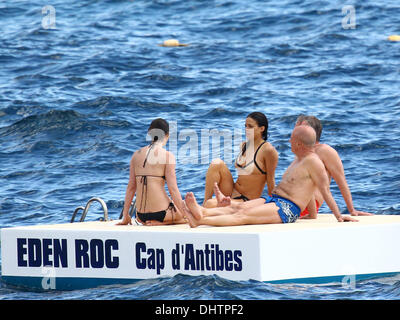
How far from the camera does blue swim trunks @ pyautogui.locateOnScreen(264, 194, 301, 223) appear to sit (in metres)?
9.90

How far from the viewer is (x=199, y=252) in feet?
30.1

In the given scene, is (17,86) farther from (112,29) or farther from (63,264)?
(63,264)

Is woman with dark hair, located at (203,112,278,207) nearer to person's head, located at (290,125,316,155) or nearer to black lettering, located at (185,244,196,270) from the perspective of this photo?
person's head, located at (290,125,316,155)

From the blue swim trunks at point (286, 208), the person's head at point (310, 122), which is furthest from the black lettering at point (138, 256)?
the person's head at point (310, 122)

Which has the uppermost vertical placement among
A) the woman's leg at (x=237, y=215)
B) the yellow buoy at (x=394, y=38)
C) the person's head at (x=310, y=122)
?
the yellow buoy at (x=394, y=38)

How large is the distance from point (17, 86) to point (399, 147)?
11895 millimetres

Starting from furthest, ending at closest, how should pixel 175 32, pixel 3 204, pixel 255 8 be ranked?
pixel 255 8 < pixel 175 32 < pixel 3 204

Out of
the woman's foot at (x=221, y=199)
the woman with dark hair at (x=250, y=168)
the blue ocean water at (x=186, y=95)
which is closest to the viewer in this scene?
the woman's foot at (x=221, y=199)

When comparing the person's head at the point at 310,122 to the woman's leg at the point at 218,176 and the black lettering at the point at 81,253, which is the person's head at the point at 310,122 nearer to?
the woman's leg at the point at 218,176

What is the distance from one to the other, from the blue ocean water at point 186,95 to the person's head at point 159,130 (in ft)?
5.94

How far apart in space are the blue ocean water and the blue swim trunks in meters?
1.02

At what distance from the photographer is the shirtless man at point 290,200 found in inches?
384

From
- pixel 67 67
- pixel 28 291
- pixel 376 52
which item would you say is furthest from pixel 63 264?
pixel 376 52

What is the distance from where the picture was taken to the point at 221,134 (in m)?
19.9
